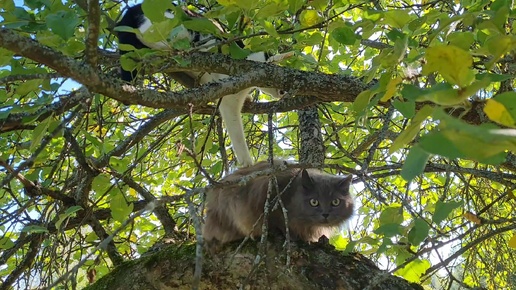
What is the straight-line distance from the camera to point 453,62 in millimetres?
992

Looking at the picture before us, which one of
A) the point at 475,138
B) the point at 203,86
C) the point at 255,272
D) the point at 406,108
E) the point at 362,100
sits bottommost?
the point at 475,138

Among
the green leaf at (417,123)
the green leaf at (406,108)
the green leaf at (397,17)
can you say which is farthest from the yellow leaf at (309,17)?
the green leaf at (417,123)

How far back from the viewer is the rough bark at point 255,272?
2124 mm

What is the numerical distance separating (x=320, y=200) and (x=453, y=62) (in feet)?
7.26

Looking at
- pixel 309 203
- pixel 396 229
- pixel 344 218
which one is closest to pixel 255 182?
pixel 309 203

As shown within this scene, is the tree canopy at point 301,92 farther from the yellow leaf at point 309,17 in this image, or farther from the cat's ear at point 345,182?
the cat's ear at point 345,182

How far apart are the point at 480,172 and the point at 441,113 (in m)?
1.89

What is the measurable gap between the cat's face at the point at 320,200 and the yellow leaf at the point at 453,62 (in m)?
2.03

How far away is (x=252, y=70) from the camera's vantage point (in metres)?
2.36

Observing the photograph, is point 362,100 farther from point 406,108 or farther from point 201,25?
point 201,25

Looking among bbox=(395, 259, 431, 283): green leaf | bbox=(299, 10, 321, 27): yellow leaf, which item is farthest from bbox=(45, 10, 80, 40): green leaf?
bbox=(395, 259, 431, 283): green leaf

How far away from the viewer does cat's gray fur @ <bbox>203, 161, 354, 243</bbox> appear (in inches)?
112

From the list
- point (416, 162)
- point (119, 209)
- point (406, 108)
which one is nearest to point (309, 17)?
point (406, 108)

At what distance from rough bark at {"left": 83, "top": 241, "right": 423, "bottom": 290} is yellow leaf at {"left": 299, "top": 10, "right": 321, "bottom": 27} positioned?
0.96 m
